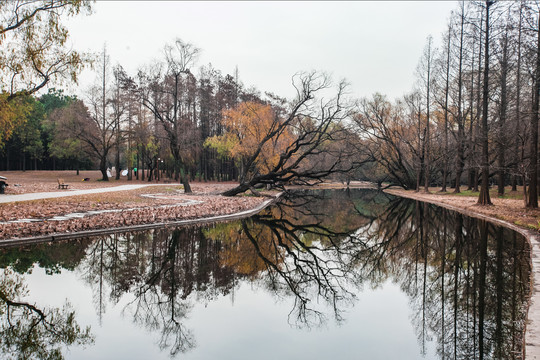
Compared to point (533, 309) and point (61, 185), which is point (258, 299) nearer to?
point (533, 309)

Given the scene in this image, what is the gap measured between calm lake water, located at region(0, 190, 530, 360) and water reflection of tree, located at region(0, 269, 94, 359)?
0.02 m

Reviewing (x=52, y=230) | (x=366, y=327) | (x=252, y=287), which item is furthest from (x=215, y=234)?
(x=366, y=327)

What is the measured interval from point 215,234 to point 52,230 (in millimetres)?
4808

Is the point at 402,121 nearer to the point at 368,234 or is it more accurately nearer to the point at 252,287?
the point at 368,234

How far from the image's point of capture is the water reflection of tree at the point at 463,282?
4781 mm

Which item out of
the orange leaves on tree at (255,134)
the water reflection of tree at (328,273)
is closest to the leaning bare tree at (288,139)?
the orange leaves on tree at (255,134)

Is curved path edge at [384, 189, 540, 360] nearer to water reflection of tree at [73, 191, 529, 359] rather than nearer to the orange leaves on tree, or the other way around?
water reflection of tree at [73, 191, 529, 359]

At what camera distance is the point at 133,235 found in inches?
455

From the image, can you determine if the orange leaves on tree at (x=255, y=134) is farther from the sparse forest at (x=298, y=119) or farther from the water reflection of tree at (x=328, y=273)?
the water reflection of tree at (x=328, y=273)

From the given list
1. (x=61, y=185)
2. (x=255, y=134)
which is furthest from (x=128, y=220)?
(x=255, y=134)

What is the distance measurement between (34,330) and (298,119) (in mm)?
23445

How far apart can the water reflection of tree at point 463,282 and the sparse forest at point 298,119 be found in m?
7.35

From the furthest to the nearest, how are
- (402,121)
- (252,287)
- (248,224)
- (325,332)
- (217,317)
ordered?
(402,121) → (248,224) → (252,287) → (217,317) → (325,332)

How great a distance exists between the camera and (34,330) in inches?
191
